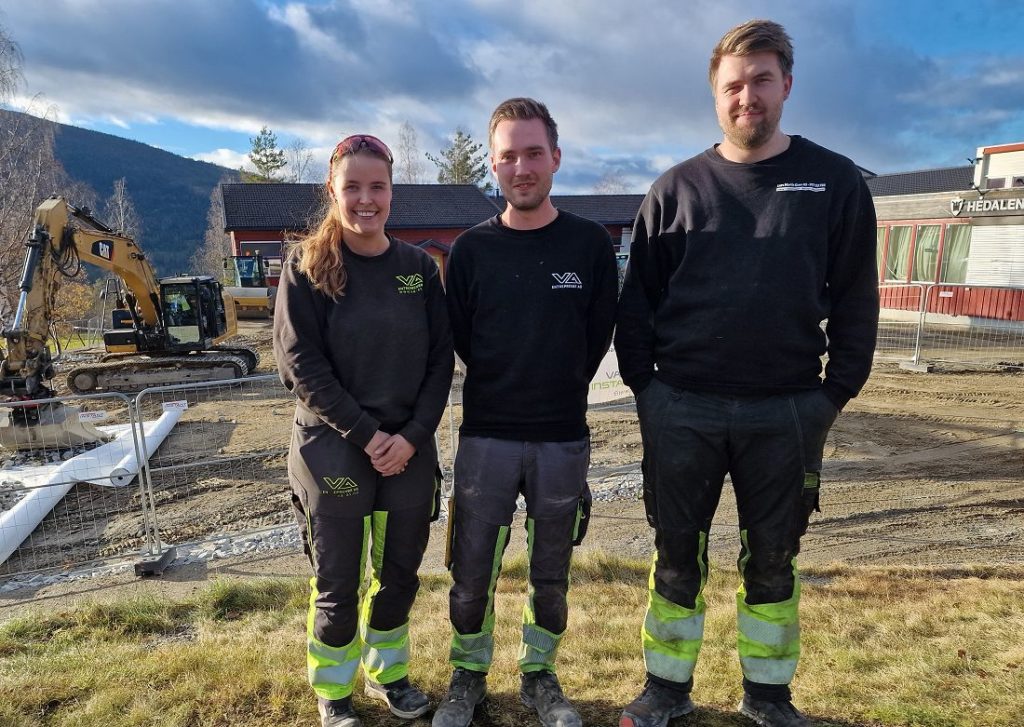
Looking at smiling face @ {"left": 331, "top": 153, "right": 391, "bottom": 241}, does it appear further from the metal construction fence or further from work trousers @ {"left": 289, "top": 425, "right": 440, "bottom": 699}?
the metal construction fence

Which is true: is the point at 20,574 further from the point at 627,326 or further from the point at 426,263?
the point at 627,326

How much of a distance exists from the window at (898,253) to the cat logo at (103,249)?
21.9 metres

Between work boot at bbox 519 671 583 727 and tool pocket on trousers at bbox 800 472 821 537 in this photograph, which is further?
work boot at bbox 519 671 583 727

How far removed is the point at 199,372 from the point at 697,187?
14.3 m

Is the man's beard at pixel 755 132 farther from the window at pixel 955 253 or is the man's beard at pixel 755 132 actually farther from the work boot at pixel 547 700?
the window at pixel 955 253

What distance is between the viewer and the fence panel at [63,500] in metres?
6.44

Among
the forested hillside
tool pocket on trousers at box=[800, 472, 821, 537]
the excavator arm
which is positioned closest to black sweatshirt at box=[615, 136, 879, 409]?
tool pocket on trousers at box=[800, 472, 821, 537]

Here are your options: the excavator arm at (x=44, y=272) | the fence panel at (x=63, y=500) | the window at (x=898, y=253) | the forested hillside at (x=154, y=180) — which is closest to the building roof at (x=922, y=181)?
the window at (x=898, y=253)

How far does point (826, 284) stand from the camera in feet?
8.42

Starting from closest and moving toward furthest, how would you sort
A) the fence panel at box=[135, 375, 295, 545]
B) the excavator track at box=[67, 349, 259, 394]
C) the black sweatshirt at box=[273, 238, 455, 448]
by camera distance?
the black sweatshirt at box=[273, 238, 455, 448]
the fence panel at box=[135, 375, 295, 545]
the excavator track at box=[67, 349, 259, 394]

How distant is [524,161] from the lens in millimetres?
2645

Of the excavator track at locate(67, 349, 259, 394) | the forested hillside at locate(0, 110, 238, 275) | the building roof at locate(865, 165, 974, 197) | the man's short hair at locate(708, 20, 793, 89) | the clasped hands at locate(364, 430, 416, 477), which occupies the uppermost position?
the forested hillside at locate(0, 110, 238, 275)

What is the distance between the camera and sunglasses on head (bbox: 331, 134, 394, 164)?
268cm

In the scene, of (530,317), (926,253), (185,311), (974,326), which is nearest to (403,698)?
(530,317)
